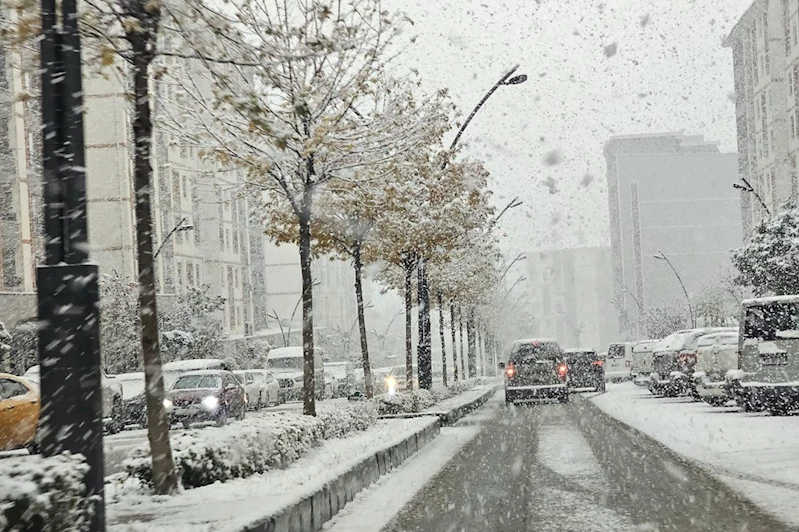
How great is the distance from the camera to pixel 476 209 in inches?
1243

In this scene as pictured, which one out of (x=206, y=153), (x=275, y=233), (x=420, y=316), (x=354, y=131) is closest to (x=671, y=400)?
(x=420, y=316)

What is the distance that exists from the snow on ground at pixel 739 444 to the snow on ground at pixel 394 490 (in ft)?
11.0

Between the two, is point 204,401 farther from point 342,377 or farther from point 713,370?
point 342,377

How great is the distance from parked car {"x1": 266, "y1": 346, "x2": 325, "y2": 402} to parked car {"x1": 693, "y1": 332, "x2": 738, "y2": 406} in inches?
750

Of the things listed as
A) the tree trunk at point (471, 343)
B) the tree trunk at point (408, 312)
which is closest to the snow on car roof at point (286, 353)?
the tree trunk at point (408, 312)

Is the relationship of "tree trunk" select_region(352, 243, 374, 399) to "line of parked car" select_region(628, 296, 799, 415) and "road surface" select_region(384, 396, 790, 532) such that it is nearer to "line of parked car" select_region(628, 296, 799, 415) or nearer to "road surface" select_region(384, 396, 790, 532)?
"road surface" select_region(384, 396, 790, 532)

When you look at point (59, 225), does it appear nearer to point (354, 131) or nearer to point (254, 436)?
point (254, 436)

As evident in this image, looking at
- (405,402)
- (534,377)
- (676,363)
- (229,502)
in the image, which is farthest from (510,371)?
(229,502)

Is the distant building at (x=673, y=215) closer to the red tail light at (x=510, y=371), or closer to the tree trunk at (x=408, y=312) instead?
the red tail light at (x=510, y=371)

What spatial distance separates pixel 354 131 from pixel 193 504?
965cm

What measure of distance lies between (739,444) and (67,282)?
11131mm

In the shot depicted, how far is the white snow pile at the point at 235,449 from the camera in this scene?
9.30m

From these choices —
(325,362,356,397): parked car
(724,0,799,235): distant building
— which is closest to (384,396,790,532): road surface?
(325,362,356,397): parked car

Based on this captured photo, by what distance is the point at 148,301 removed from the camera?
912cm
